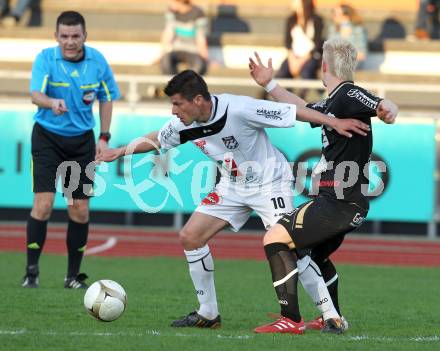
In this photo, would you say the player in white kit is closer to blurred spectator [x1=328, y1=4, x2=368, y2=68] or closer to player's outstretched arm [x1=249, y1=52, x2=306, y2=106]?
player's outstretched arm [x1=249, y1=52, x2=306, y2=106]

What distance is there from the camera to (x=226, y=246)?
1538cm

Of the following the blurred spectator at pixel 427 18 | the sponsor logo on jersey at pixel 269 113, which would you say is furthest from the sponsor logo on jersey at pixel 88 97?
the blurred spectator at pixel 427 18

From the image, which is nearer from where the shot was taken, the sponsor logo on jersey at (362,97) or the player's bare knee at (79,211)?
the sponsor logo on jersey at (362,97)

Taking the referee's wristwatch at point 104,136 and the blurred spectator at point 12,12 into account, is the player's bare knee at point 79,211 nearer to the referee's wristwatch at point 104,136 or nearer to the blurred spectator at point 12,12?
the referee's wristwatch at point 104,136

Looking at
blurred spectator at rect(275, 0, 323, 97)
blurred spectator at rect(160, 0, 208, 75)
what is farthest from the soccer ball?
blurred spectator at rect(160, 0, 208, 75)

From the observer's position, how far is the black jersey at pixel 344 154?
23.2 ft

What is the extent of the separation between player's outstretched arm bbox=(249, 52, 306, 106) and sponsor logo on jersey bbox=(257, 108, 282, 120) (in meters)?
0.22

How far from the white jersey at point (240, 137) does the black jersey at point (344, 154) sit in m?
0.29

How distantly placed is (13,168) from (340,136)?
1005 cm

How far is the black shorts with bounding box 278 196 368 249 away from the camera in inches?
280

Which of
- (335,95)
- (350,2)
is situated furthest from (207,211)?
(350,2)

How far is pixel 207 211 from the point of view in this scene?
25.1ft

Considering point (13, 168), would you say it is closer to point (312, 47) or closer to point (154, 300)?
point (312, 47)

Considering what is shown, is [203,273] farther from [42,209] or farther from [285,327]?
[42,209]
